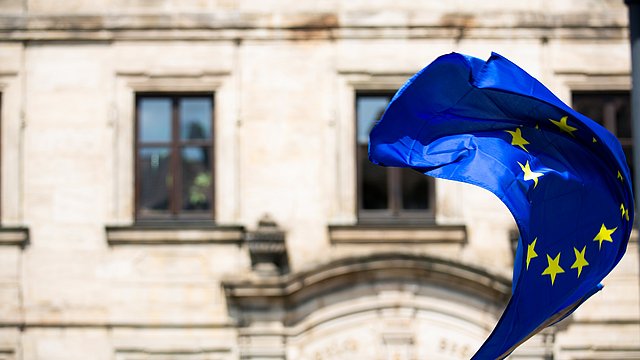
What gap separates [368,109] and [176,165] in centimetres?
234

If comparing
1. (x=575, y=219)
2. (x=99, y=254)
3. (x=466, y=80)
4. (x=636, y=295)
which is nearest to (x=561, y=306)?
(x=575, y=219)

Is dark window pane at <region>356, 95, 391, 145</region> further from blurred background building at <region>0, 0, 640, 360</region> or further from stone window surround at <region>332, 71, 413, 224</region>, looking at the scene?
stone window surround at <region>332, 71, 413, 224</region>

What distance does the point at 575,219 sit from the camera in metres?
11.4

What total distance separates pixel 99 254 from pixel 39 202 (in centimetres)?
94

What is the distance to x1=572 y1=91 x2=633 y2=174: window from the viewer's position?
17.7m

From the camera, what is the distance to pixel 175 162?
696 inches

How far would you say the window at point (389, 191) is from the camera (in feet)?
57.6

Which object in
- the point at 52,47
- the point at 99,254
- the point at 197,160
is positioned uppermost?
the point at 52,47

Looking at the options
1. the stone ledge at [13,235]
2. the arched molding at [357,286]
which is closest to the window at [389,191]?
the arched molding at [357,286]

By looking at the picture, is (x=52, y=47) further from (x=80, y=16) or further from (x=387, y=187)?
(x=387, y=187)

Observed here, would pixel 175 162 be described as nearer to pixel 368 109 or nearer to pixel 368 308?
pixel 368 109

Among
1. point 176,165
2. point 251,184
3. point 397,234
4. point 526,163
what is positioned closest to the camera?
point 526,163

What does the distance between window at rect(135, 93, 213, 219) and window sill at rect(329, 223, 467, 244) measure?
5.19 feet

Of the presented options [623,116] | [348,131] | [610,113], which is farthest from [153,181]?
[623,116]
